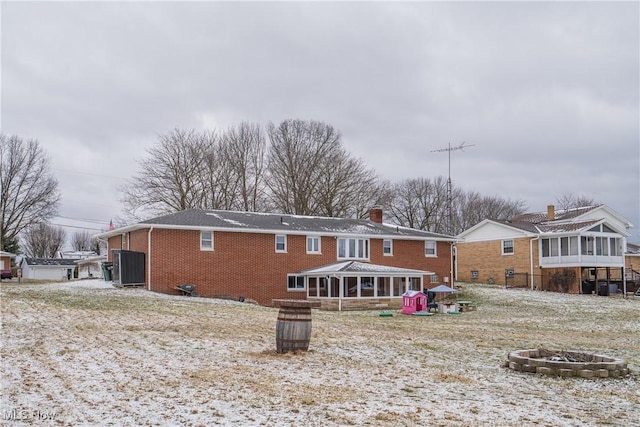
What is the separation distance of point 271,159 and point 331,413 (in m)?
48.1

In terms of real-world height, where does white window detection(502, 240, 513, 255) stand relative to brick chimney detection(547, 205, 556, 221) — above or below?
below

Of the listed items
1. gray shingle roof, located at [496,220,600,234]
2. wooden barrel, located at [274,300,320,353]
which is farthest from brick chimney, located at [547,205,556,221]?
wooden barrel, located at [274,300,320,353]

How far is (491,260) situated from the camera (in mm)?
48844

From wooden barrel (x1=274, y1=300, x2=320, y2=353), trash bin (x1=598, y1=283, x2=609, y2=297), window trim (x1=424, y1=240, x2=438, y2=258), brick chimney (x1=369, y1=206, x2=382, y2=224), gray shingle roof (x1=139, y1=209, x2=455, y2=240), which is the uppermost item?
brick chimney (x1=369, y1=206, x2=382, y2=224)

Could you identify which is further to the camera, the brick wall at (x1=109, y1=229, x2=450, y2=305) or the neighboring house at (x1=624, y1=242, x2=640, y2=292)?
the neighboring house at (x1=624, y1=242, x2=640, y2=292)

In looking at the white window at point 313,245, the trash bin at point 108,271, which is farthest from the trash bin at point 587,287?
the trash bin at point 108,271

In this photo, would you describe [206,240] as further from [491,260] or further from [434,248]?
[491,260]

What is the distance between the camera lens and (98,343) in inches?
519

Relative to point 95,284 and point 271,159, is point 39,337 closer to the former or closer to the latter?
point 95,284

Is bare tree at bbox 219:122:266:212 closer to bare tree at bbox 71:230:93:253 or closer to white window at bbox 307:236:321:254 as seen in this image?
white window at bbox 307:236:321:254

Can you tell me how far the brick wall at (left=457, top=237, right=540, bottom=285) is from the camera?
46.4 meters

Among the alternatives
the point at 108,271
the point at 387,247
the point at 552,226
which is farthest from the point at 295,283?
the point at 552,226

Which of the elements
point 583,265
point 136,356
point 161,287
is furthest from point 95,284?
point 583,265

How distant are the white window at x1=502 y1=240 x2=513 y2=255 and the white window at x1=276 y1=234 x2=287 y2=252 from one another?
1960cm
